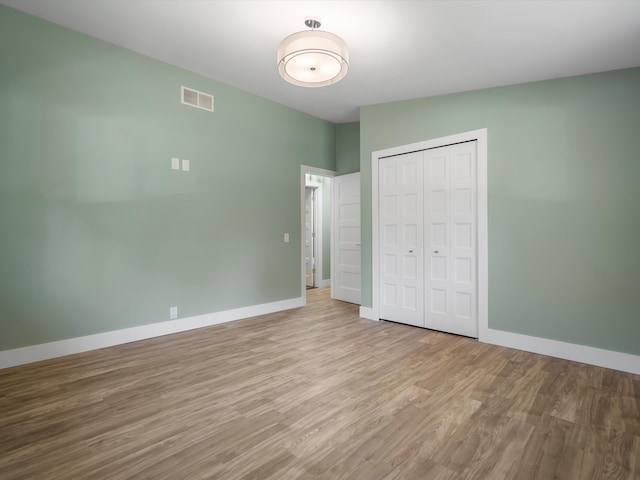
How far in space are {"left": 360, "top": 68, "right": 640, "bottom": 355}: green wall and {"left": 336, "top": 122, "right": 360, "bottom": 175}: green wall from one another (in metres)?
1.97

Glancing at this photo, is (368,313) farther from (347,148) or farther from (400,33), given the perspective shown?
(400,33)

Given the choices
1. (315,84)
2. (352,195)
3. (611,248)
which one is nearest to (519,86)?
(611,248)

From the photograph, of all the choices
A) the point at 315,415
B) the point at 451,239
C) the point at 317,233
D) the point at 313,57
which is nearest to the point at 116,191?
the point at 313,57

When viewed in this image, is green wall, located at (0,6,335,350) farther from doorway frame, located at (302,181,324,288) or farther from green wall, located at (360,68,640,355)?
green wall, located at (360,68,640,355)

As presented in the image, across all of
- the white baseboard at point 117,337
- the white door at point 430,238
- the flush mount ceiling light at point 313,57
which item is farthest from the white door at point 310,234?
the flush mount ceiling light at point 313,57

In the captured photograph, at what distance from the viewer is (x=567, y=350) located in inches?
129

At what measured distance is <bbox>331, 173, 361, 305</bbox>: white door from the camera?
567 cm

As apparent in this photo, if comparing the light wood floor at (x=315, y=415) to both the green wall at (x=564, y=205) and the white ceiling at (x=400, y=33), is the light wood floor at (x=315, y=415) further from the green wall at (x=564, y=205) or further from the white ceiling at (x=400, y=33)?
the white ceiling at (x=400, y=33)

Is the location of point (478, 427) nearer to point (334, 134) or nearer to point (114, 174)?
point (114, 174)

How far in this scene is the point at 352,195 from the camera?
18.8 feet

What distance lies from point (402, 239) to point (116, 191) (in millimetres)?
3461

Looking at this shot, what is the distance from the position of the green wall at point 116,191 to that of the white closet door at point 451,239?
232cm

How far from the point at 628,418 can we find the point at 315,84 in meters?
3.42

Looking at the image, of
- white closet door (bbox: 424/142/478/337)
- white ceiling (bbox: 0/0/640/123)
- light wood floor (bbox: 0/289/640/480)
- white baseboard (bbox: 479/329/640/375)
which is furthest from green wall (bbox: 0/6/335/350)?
white baseboard (bbox: 479/329/640/375)
